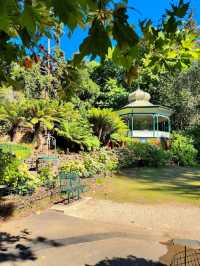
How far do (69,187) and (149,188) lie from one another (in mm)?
3898

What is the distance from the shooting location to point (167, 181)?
13953 mm

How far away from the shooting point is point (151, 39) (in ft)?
7.86

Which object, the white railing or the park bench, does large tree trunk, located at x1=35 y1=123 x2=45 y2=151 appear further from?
the park bench

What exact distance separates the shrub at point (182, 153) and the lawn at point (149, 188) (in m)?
5.10

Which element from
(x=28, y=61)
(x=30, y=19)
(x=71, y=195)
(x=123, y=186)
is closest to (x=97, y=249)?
(x=28, y=61)

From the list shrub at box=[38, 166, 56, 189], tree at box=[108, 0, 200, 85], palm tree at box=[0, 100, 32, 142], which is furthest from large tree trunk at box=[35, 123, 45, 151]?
tree at box=[108, 0, 200, 85]

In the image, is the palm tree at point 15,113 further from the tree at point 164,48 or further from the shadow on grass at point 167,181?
the tree at point 164,48

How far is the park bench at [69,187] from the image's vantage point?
31.0ft

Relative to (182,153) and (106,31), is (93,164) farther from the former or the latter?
(106,31)

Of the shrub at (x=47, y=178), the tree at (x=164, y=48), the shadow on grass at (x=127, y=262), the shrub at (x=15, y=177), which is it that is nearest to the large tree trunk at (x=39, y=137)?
the shrub at (x=47, y=178)

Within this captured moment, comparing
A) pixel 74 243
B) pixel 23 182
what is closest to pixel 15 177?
pixel 23 182

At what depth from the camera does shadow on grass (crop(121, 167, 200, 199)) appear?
459 inches

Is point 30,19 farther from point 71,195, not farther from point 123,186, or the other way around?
point 123,186

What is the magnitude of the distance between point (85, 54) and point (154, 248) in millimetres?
4812
